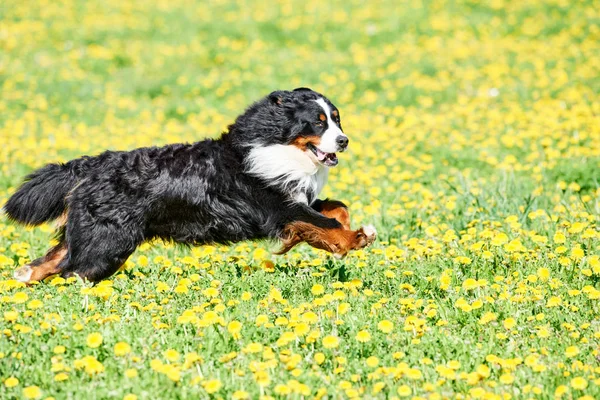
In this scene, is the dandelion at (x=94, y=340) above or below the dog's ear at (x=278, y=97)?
below

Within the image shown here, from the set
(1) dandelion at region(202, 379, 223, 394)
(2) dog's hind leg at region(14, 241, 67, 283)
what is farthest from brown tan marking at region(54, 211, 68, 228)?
(1) dandelion at region(202, 379, 223, 394)

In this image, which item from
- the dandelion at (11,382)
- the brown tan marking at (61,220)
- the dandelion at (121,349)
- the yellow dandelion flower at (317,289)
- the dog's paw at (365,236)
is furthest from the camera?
the brown tan marking at (61,220)

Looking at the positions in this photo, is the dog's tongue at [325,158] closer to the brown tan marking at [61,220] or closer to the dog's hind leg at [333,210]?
the dog's hind leg at [333,210]

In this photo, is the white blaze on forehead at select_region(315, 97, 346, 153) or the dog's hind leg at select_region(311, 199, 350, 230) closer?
the white blaze on forehead at select_region(315, 97, 346, 153)

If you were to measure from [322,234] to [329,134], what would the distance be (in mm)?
653

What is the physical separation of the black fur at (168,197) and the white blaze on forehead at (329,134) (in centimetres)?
10

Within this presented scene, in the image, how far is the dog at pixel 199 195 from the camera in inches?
174

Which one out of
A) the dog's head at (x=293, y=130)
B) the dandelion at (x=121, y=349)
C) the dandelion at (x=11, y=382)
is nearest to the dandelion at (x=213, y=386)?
Result: the dandelion at (x=121, y=349)

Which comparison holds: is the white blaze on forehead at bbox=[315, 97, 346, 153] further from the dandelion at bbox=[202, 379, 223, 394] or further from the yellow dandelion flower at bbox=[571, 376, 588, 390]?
the yellow dandelion flower at bbox=[571, 376, 588, 390]

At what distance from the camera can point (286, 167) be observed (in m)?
4.59

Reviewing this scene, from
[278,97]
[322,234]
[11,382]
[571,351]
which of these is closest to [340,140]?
[278,97]

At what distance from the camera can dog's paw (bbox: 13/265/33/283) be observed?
4.47m

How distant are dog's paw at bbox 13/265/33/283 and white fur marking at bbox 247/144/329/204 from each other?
4.84 ft

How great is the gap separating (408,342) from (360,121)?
607 cm
